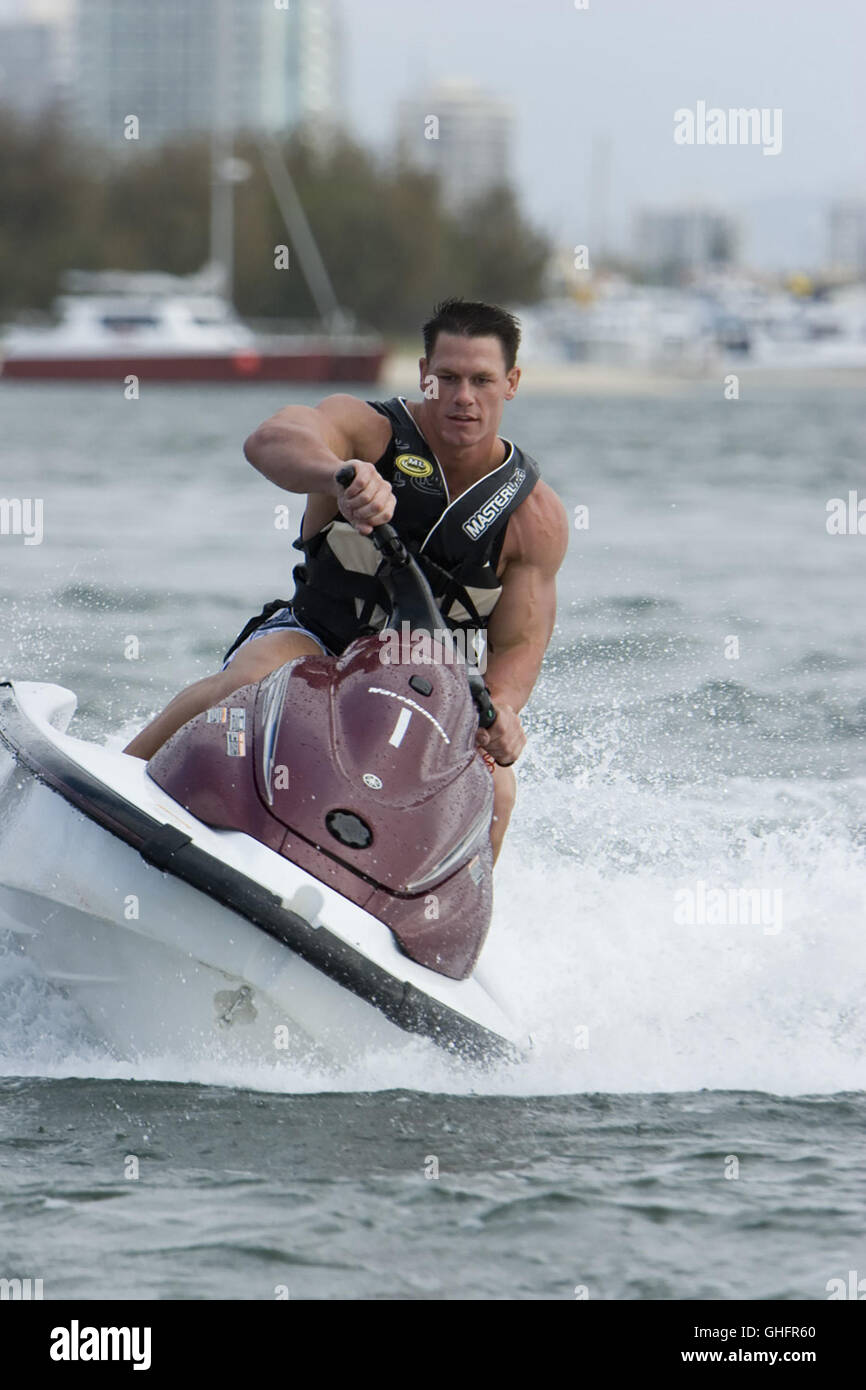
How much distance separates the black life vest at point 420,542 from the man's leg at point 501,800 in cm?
38

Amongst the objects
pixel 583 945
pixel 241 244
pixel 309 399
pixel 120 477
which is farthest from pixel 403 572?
pixel 241 244

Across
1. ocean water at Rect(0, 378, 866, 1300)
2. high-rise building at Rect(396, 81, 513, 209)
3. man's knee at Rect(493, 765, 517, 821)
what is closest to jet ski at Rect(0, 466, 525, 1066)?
ocean water at Rect(0, 378, 866, 1300)

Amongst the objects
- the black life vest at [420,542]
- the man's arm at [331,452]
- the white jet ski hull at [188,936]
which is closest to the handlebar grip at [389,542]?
the man's arm at [331,452]

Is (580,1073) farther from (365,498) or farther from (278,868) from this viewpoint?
(365,498)

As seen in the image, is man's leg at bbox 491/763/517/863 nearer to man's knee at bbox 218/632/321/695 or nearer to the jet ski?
the jet ski

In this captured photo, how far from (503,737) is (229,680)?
24.4 inches

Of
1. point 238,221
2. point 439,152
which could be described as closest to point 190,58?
point 439,152

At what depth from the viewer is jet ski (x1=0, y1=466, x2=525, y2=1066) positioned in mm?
4035

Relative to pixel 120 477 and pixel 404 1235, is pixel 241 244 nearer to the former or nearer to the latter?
pixel 120 477

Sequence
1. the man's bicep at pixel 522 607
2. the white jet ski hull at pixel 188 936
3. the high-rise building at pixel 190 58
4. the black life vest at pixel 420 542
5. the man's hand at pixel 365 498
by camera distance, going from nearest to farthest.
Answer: the white jet ski hull at pixel 188 936
the man's hand at pixel 365 498
the black life vest at pixel 420 542
the man's bicep at pixel 522 607
the high-rise building at pixel 190 58

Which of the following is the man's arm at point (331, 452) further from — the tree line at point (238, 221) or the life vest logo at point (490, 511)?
the tree line at point (238, 221)

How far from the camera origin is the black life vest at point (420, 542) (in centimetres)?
460

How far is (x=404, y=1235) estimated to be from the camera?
367 centimetres

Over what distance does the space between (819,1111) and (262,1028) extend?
1.23 metres
